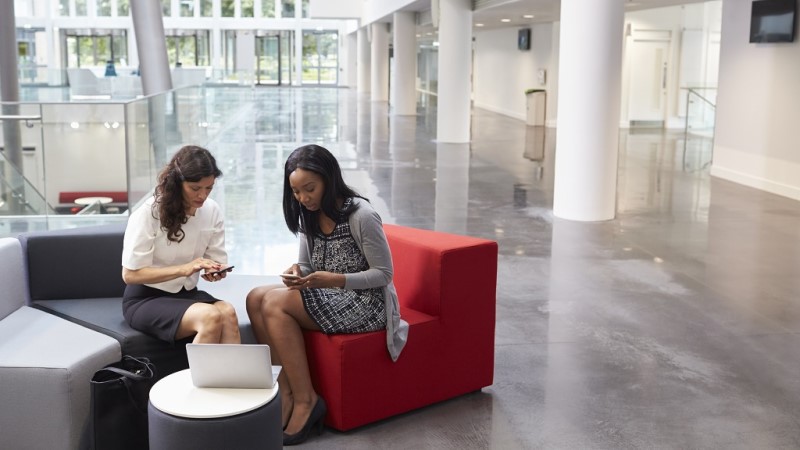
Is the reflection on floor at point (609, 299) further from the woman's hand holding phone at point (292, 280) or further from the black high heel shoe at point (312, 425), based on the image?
the woman's hand holding phone at point (292, 280)

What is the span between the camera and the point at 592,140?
10.4m

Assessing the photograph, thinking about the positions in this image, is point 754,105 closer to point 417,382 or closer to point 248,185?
point 248,185

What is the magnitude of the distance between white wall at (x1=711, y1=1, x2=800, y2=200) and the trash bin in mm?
10490

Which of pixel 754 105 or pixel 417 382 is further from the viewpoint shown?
pixel 754 105

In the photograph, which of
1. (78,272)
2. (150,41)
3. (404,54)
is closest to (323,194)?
(78,272)

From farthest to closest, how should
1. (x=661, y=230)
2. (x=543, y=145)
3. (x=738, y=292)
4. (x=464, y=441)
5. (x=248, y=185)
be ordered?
(x=543, y=145), (x=248, y=185), (x=661, y=230), (x=738, y=292), (x=464, y=441)

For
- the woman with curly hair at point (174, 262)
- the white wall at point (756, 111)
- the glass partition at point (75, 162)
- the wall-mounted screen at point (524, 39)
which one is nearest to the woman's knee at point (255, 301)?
the woman with curly hair at point (174, 262)

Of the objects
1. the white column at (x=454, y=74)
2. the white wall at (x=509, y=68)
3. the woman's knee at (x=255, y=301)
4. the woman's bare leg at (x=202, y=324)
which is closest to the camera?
the woman's bare leg at (x=202, y=324)

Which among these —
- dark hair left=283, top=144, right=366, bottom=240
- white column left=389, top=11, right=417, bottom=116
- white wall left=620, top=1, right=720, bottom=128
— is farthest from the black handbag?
white column left=389, top=11, right=417, bottom=116

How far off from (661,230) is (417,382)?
5.97 m

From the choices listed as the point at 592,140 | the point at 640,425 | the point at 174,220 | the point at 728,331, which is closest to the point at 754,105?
the point at 592,140

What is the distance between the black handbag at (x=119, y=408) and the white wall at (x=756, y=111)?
1048cm

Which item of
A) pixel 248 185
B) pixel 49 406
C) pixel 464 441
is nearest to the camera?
pixel 49 406

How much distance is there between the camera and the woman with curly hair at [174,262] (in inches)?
166
